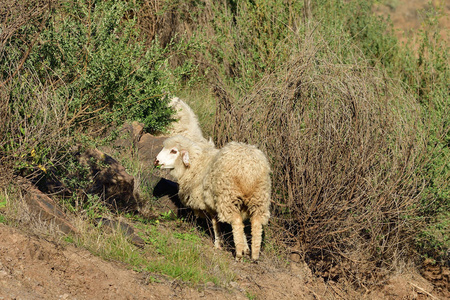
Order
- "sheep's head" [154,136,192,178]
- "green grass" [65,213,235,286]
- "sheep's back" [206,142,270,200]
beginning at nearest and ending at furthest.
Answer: "green grass" [65,213,235,286]
"sheep's back" [206,142,270,200]
"sheep's head" [154,136,192,178]

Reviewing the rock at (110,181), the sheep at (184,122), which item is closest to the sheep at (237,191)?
the rock at (110,181)

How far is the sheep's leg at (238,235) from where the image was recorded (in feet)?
22.3

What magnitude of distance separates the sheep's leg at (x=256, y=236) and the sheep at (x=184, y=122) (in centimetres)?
353

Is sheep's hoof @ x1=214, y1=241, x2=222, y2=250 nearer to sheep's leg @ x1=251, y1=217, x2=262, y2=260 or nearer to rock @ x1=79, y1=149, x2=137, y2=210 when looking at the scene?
sheep's leg @ x1=251, y1=217, x2=262, y2=260

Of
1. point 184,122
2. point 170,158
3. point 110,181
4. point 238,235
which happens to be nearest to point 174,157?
point 170,158

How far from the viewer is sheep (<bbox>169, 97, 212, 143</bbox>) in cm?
1028

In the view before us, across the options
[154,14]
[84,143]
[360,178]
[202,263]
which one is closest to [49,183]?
[84,143]

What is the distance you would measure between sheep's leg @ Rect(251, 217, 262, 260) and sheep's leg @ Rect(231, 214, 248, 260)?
0.14 m

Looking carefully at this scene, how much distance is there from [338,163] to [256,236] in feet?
4.61

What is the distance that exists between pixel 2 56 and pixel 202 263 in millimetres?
3148

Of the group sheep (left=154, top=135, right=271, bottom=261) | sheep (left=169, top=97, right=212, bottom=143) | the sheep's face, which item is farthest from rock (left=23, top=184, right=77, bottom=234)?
sheep (left=169, top=97, right=212, bottom=143)

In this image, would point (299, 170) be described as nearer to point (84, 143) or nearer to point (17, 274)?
point (84, 143)

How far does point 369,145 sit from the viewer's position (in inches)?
282

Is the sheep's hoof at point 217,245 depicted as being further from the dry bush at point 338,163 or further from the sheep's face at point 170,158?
the sheep's face at point 170,158
